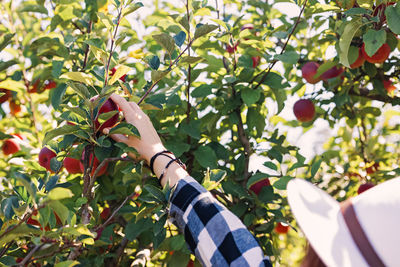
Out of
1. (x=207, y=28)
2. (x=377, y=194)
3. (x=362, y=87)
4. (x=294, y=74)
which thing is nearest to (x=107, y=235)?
(x=207, y=28)

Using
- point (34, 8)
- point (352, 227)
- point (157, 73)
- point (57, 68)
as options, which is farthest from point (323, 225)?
point (34, 8)

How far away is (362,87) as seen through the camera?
256 cm

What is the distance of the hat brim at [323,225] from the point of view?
896mm

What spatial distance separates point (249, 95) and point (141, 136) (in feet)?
2.01

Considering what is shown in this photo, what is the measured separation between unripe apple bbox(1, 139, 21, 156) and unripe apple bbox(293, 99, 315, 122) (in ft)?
4.92

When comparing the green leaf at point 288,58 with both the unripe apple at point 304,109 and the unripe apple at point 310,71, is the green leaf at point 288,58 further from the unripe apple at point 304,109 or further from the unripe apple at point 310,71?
the unripe apple at point 304,109

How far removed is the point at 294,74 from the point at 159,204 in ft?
4.93

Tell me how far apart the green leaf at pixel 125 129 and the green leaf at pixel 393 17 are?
3.25 ft

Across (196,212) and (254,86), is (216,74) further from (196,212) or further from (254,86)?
(196,212)

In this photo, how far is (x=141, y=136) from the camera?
56.5 inches

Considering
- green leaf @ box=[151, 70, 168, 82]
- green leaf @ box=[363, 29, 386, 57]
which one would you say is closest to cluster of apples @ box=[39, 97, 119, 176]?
green leaf @ box=[151, 70, 168, 82]

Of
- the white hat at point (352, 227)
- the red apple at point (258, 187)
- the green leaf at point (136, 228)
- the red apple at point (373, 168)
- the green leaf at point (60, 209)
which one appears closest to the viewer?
the white hat at point (352, 227)

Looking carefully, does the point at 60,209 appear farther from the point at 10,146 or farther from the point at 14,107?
the point at 14,107

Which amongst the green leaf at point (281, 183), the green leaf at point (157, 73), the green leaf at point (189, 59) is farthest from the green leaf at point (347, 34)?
the green leaf at point (157, 73)
